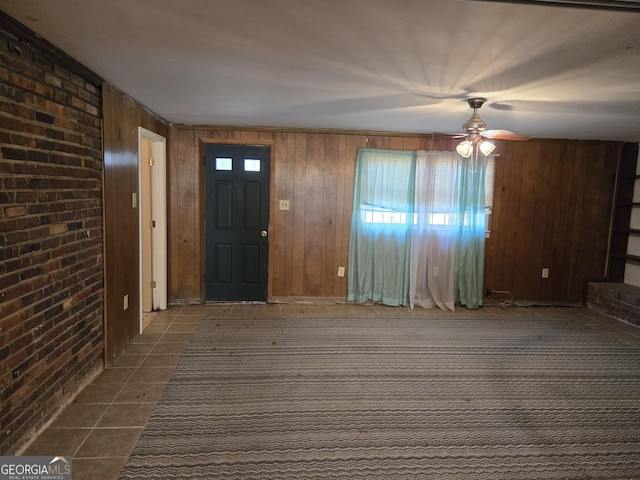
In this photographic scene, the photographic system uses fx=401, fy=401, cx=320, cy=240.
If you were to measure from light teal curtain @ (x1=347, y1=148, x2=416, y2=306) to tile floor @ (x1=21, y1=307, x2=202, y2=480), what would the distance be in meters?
2.26

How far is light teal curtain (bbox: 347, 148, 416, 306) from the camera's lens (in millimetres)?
4797

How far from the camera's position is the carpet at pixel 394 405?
2055mm

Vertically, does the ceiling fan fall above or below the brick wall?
above

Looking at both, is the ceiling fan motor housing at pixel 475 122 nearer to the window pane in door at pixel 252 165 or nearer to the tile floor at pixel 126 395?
the tile floor at pixel 126 395

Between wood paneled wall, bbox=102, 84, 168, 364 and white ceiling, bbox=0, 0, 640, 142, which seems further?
wood paneled wall, bbox=102, 84, 168, 364

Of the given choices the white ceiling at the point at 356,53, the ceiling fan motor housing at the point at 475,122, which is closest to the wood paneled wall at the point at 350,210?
the white ceiling at the point at 356,53

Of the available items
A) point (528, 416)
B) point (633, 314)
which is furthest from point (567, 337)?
point (528, 416)

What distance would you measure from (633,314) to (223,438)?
4694 mm

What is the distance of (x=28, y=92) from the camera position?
204cm

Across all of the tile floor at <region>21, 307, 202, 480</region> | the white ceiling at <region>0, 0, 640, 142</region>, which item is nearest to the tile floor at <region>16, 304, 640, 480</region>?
the tile floor at <region>21, 307, 202, 480</region>

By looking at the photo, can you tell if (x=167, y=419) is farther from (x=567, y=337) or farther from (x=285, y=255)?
(x=567, y=337)

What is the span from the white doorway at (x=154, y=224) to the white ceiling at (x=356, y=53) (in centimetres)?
89

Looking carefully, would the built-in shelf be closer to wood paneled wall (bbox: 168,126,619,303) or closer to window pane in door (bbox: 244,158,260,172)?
wood paneled wall (bbox: 168,126,619,303)

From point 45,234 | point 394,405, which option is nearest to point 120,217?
point 45,234
